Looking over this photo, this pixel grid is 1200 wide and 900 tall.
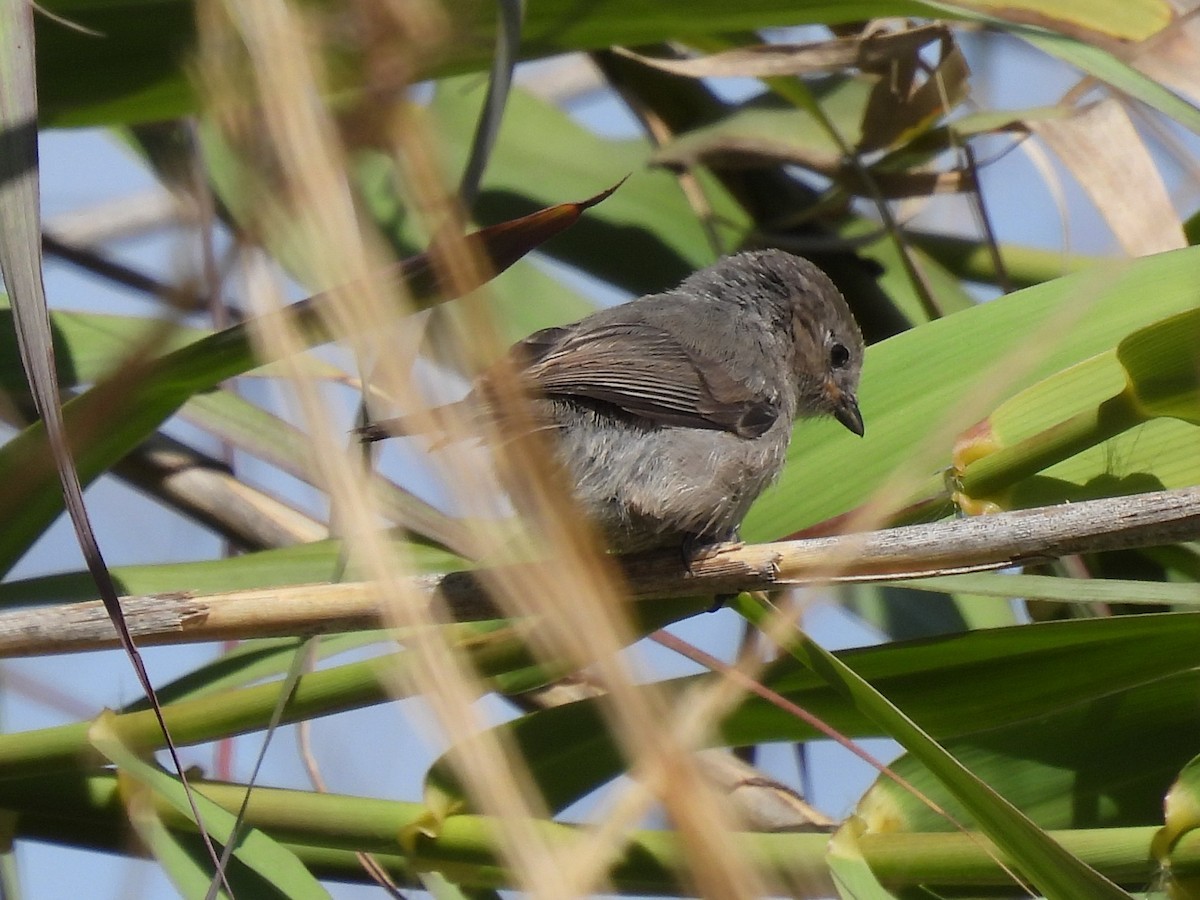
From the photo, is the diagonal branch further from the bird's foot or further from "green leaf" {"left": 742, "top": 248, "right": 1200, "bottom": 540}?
"green leaf" {"left": 742, "top": 248, "right": 1200, "bottom": 540}

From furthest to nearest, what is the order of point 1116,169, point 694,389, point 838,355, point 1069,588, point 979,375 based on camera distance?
1. point 838,355
2. point 694,389
3. point 1116,169
4. point 979,375
5. point 1069,588

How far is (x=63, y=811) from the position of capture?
200 centimetres

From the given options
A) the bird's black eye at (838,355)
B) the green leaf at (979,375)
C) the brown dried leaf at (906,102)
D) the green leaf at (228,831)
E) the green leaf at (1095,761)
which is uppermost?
the brown dried leaf at (906,102)

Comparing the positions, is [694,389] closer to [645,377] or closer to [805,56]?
[645,377]

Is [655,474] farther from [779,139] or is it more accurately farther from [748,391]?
[779,139]

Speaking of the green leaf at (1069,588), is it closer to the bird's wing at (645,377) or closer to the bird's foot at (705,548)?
the bird's foot at (705,548)

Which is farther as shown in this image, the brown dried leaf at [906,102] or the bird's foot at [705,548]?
the brown dried leaf at [906,102]

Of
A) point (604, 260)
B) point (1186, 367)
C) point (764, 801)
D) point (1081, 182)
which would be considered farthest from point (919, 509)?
point (604, 260)

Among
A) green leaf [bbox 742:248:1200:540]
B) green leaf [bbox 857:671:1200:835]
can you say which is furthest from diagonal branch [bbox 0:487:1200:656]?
green leaf [bbox 857:671:1200:835]

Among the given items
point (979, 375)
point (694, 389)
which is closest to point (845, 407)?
point (694, 389)

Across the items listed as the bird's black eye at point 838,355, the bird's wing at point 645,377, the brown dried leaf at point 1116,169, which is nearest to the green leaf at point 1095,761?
the brown dried leaf at point 1116,169

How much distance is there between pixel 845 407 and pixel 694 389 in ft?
1.25

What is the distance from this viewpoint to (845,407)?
112 inches

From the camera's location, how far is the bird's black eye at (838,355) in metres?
3.30
